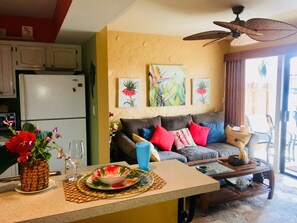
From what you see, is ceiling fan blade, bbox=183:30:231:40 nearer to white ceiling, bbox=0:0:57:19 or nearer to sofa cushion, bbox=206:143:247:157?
white ceiling, bbox=0:0:57:19

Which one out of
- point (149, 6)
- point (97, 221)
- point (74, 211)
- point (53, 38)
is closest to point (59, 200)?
point (74, 211)

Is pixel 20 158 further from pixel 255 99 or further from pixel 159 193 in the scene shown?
pixel 255 99

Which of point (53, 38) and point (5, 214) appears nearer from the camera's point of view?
point (5, 214)

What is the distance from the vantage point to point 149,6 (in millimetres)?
2971

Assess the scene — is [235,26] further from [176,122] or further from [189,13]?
[176,122]

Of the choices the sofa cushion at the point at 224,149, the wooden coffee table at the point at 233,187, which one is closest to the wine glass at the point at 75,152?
the wooden coffee table at the point at 233,187

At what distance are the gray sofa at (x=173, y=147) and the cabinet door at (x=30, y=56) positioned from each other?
1.59 m

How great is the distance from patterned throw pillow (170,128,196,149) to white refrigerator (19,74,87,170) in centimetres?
164

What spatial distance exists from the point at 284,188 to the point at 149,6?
3.15m

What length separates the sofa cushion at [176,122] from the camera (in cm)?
443

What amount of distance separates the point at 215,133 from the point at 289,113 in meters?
1.26

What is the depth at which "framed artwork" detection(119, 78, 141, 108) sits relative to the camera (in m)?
4.38

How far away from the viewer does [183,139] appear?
167 inches

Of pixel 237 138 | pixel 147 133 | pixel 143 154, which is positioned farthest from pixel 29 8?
pixel 237 138
